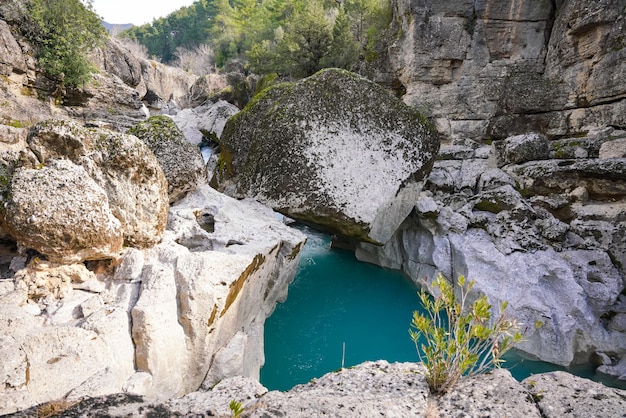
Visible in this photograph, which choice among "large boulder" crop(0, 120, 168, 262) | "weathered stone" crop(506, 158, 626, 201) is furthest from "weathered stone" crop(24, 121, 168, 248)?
"weathered stone" crop(506, 158, 626, 201)

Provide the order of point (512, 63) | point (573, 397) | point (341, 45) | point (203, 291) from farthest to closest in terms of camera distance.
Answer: point (341, 45) < point (512, 63) < point (203, 291) < point (573, 397)

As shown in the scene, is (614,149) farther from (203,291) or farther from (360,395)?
(203,291)

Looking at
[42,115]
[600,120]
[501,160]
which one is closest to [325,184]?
[501,160]

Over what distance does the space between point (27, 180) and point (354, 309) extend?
633 centimetres

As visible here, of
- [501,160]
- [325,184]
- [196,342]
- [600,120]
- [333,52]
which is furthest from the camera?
[333,52]

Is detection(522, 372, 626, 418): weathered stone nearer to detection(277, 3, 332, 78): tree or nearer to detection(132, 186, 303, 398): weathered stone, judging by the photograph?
detection(132, 186, 303, 398): weathered stone

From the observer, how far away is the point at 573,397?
2178 millimetres

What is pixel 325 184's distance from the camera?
20.5 feet

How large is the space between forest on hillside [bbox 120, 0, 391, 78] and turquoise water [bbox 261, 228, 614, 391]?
10800mm

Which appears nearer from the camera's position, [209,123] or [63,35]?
[63,35]

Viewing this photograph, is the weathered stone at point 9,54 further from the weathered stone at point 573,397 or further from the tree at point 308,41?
the weathered stone at point 573,397

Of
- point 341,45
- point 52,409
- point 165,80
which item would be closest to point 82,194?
point 52,409

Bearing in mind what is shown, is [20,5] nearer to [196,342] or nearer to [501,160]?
[196,342]

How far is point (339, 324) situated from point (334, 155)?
3.53m
